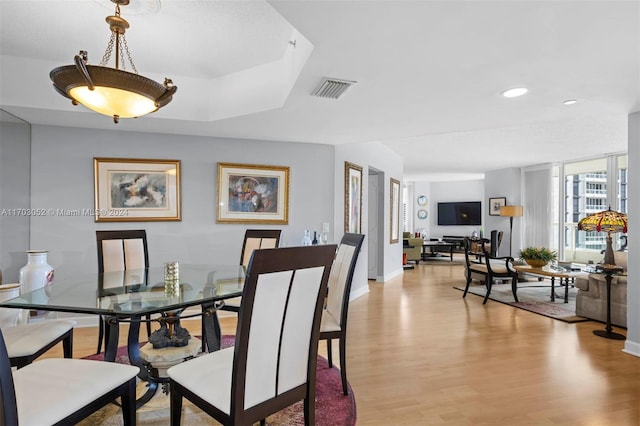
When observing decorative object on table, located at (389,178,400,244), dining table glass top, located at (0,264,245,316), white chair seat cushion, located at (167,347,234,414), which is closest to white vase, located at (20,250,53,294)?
dining table glass top, located at (0,264,245,316)

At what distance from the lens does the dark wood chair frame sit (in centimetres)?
116

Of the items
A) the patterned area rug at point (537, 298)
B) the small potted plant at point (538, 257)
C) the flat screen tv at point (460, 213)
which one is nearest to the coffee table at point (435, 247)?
the flat screen tv at point (460, 213)

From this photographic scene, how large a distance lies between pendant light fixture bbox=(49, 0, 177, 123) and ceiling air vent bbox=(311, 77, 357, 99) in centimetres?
103

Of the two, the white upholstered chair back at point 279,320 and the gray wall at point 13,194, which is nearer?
the white upholstered chair back at point 279,320

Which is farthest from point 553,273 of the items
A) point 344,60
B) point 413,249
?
point 344,60

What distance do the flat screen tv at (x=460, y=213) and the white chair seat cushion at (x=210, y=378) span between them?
1199 centimetres

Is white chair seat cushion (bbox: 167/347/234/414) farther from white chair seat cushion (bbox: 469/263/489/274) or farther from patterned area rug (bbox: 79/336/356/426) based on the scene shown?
white chair seat cushion (bbox: 469/263/489/274)

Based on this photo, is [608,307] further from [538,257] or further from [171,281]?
[171,281]

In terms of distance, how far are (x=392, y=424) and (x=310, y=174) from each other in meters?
3.21

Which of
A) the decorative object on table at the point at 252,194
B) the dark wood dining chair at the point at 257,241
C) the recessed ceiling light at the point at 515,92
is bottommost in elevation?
the dark wood dining chair at the point at 257,241

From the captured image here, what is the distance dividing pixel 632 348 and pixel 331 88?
11.6ft

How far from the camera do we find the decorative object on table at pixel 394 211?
698 cm

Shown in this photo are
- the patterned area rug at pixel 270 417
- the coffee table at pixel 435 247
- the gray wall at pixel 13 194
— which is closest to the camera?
the patterned area rug at pixel 270 417

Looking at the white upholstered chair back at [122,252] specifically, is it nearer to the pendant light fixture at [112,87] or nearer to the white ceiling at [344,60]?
the white ceiling at [344,60]
